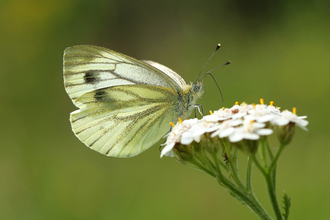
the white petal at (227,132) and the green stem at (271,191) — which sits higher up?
the white petal at (227,132)

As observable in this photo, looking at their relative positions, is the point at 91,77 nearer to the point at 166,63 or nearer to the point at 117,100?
the point at 117,100

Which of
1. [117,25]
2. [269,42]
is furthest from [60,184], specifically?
[269,42]

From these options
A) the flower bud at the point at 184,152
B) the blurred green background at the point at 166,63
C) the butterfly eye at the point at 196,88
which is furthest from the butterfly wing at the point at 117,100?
the blurred green background at the point at 166,63

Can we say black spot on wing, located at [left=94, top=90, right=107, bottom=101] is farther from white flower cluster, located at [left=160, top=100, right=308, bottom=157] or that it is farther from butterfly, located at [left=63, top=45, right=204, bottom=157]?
white flower cluster, located at [left=160, top=100, right=308, bottom=157]

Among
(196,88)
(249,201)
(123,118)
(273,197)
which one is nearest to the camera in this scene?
(273,197)

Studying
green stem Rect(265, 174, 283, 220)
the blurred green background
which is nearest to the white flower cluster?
green stem Rect(265, 174, 283, 220)

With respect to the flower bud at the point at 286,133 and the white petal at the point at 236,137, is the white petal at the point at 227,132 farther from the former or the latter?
the flower bud at the point at 286,133

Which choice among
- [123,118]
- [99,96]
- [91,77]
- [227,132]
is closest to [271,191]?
[227,132]
